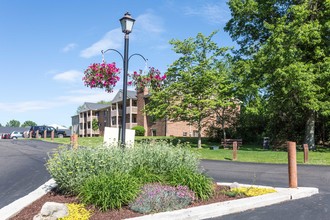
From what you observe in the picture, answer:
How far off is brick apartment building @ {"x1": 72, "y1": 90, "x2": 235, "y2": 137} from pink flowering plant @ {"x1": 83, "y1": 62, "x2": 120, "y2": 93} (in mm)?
20011

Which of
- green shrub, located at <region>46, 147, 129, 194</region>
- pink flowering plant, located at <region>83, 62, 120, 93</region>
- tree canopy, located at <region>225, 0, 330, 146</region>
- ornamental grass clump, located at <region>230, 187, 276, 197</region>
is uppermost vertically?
tree canopy, located at <region>225, 0, 330, 146</region>

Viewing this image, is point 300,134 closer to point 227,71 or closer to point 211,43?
point 227,71

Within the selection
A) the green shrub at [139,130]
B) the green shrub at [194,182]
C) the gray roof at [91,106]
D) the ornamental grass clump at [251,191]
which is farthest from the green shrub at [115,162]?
the gray roof at [91,106]

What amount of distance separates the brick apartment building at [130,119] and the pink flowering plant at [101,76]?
20.0m

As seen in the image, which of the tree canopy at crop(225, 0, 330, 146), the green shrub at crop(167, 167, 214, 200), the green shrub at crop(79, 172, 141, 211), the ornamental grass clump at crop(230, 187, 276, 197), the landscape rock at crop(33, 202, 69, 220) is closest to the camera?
the landscape rock at crop(33, 202, 69, 220)

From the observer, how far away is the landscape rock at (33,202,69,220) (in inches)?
220

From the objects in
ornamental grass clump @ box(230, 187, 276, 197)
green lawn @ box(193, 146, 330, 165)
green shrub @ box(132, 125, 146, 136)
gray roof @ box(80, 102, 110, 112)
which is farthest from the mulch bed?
gray roof @ box(80, 102, 110, 112)

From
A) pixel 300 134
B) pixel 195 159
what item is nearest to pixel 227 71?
pixel 300 134

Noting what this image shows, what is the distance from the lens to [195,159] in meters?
8.58

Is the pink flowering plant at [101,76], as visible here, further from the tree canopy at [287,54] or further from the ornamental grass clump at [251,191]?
the tree canopy at [287,54]

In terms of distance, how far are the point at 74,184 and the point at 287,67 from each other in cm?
1844

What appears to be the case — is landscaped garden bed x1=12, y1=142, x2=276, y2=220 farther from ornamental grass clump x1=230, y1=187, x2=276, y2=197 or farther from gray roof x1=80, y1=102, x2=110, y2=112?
gray roof x1=80, y1=102, x2=110, y2=112

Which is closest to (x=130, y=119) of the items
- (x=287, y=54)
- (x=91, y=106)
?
(x=91, y=106)

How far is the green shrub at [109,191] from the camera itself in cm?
629
